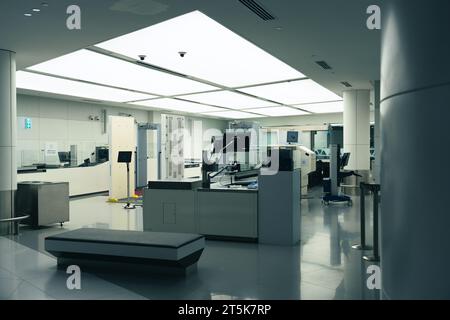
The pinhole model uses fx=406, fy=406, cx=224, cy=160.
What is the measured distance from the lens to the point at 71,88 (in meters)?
11.0

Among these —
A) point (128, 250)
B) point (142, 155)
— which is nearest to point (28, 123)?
point (142, 155)

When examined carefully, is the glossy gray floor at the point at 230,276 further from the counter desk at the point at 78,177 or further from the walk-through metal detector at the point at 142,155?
Result: the walk-through metal detector at the point at 142,155

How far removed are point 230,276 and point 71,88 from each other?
848 cm

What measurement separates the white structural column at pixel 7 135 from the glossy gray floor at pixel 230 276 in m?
0.69

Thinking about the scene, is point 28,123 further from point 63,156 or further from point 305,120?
point 305,120

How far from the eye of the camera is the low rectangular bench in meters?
4.16

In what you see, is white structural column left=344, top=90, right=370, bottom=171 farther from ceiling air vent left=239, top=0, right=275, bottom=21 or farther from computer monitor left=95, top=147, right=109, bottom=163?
ceiling air vent left=239, top=0, right=275, bottom=21

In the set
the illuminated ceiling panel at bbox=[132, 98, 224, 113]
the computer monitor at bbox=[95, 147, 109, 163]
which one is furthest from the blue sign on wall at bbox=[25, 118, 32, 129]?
the illuminated ceiling panel at bbox=[132, 98, 224, 113]

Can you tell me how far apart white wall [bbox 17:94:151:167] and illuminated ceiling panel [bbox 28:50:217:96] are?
398 cm

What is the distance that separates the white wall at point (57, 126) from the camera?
12578mm

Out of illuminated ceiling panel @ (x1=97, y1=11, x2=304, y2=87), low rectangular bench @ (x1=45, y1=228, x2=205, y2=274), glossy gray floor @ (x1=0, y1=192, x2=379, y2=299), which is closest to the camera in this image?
glossy gray floor @ (x1=0, y1=192, x2=379, y2=299)

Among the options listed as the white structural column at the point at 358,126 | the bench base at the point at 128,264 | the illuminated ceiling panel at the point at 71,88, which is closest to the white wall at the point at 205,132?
the illuminated ceiling panel at the point at 71,88

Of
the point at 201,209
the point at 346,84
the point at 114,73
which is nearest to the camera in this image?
the point at 201,209
